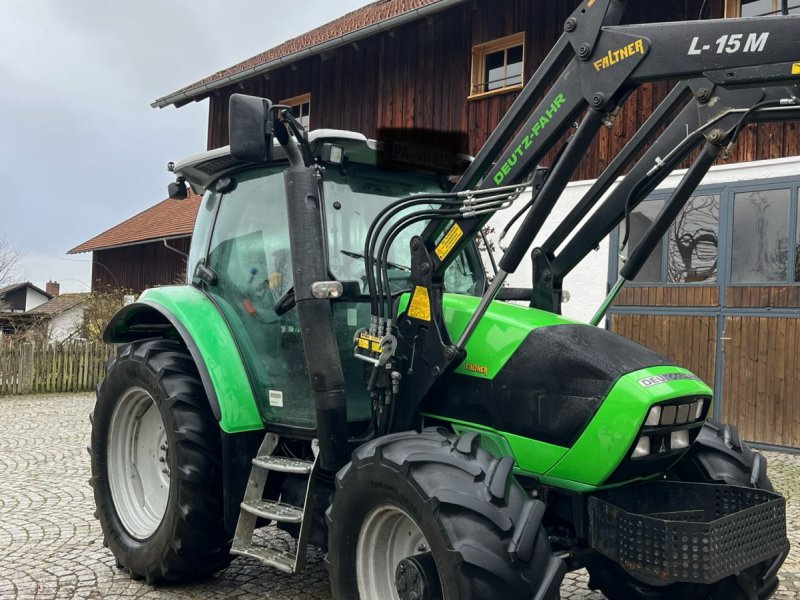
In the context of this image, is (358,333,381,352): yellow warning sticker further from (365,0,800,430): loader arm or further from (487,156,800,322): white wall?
(487,156,800,322): white wall

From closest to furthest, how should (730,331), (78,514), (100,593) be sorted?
(100,593) < (78,514) < (730,331)

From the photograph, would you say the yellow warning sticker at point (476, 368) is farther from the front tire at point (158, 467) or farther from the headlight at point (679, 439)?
the front tire at point (158, 467)

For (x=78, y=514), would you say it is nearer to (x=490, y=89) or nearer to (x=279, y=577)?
(x=279, y=577)

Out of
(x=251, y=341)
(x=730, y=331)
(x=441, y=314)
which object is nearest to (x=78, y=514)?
(x=251, y=341)

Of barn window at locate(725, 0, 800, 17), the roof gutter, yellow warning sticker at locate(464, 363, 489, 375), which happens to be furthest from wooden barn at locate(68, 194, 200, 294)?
yellow warning sticker at locate(464, 363, 489, 375)

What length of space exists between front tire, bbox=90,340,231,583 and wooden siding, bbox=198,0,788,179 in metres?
5.23

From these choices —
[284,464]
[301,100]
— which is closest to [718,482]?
[284,464]

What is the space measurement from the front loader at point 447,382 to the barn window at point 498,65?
7.13 m

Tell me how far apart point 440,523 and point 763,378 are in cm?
678

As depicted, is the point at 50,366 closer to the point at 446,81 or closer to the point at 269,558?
the point at 446,81

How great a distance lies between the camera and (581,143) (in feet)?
8.84

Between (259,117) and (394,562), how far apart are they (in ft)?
5.79

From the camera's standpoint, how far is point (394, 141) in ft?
12.4

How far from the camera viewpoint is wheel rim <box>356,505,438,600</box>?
9.43 feet
